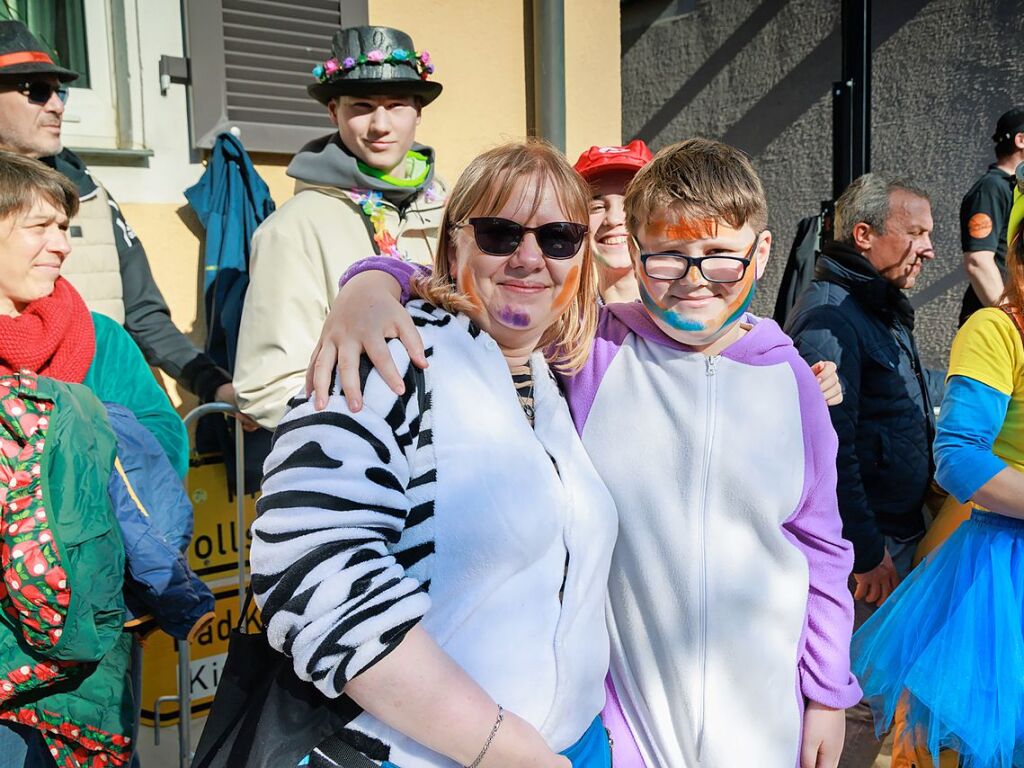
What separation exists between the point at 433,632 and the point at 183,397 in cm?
290

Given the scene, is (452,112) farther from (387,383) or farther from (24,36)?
(387,383)

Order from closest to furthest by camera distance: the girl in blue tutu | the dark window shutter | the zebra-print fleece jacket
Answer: the zebra-print fleece jacket < the girl in blue tutu < the dark window shutter

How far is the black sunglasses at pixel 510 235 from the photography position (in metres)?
1.51

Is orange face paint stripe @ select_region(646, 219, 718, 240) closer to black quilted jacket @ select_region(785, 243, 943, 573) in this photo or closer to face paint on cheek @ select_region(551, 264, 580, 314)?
face paint on cheek @ select_region(551, 264, 580, 314)

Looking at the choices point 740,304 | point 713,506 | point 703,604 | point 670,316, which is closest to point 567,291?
point 670,316

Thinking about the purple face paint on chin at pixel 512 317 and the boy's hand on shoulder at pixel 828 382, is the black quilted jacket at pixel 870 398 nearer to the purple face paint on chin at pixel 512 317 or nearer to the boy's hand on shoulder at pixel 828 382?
the boy's hand on shoulder at pixel 828 382

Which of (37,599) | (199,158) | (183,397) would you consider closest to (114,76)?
(199,158)

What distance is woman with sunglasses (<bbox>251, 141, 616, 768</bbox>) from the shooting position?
1.22 metres

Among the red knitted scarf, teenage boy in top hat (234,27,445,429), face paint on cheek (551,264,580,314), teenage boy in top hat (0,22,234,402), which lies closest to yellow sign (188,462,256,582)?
teenage boy in top hat (0,22,234,402)

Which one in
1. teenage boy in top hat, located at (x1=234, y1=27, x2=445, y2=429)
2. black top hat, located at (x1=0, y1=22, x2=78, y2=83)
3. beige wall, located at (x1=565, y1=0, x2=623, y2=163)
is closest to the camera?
teenage boy in top hat, located at (x1=234, y1=27, x2=445, y2=429)

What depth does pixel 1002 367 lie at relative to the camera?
2461 mm

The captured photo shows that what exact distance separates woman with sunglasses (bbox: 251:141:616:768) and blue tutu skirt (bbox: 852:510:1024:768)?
113 centimetres

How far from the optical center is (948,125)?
6.83 meters

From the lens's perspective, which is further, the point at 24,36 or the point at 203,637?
the point at 203,637
